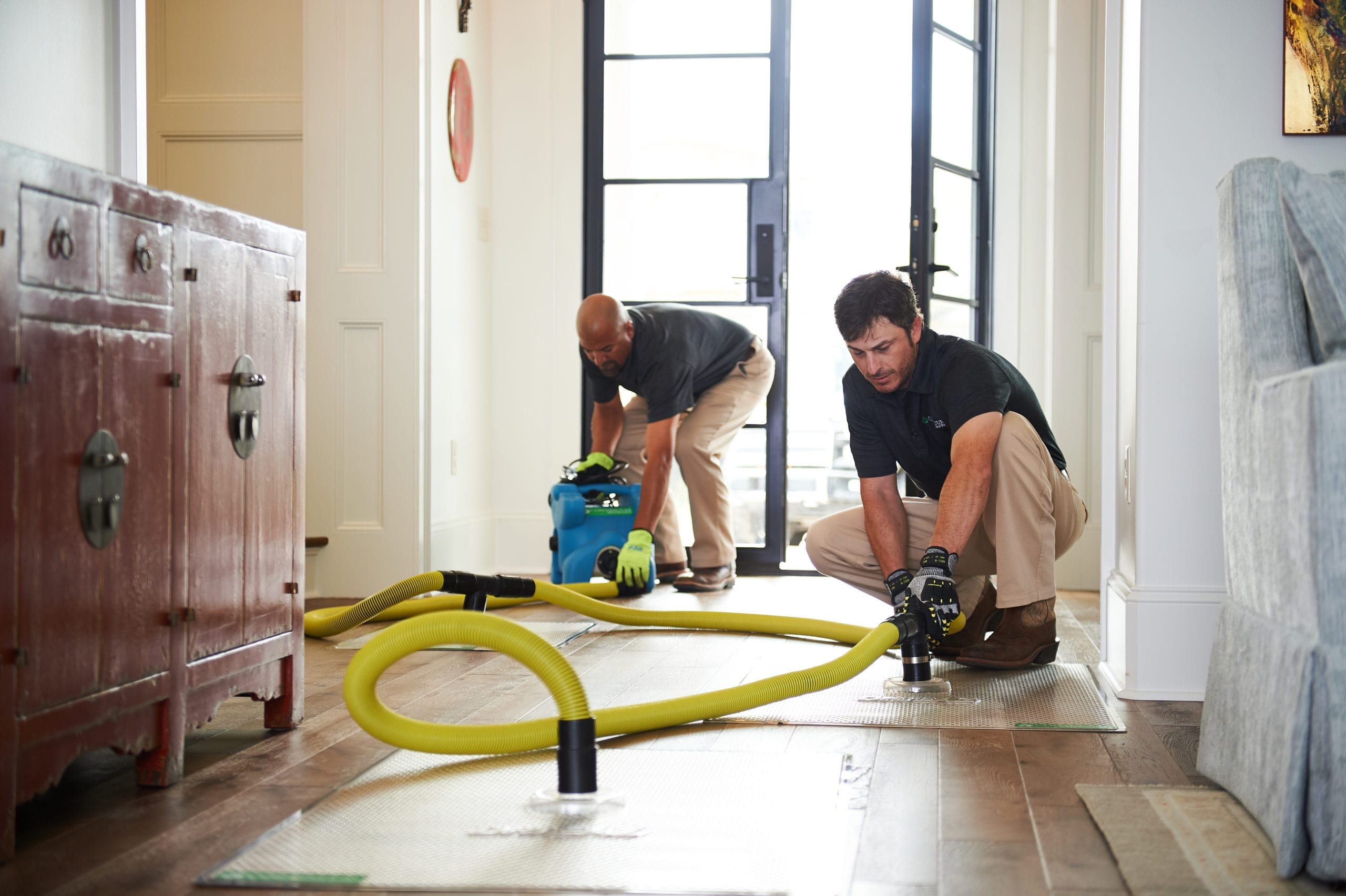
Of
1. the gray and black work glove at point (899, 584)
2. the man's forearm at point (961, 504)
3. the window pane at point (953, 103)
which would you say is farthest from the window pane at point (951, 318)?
the gray and black work glove at point (899, 584)

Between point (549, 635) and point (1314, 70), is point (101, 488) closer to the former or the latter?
point (549, 635)

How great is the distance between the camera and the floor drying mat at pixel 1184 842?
1324 mm

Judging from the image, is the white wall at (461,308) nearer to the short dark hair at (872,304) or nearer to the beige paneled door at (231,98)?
the beige paneled door at (231,98)

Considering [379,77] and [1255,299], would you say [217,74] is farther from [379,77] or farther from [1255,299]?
[1255,299]

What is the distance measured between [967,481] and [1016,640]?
0.43m

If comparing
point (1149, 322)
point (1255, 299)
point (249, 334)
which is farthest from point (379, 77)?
Answer: point (1255, 299)

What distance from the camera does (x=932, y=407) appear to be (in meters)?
2.65

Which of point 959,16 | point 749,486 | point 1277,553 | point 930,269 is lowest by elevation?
point 749,486

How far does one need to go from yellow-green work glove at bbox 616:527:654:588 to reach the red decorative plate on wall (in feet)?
5.29

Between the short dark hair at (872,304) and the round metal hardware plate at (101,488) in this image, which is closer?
the round metal hardware plate at (101,488)

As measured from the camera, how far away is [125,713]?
1.66 m

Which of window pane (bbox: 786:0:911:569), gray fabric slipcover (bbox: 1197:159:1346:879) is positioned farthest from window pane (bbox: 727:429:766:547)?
gray fabric slipcover (bbox: 1197:159:1346:879)

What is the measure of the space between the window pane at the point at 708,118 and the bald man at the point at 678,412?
65cm

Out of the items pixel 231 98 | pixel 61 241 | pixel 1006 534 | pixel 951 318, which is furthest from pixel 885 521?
pixel 231 98
